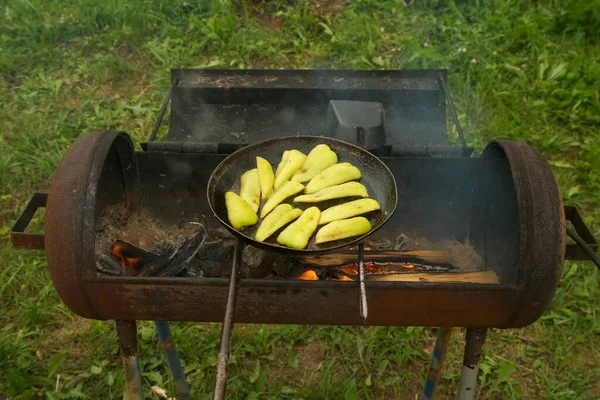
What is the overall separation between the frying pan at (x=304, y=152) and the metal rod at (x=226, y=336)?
32cm

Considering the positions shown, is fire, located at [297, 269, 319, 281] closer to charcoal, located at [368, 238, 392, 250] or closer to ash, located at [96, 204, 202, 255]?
charcoal, located at [368, 238, 392, 250]

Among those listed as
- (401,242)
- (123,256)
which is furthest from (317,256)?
(123,256)

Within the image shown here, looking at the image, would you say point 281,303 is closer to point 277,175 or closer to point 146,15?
point 277,175

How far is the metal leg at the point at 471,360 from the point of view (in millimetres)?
2678

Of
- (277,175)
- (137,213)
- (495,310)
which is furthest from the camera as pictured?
(137,213)

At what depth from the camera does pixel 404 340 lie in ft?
14.0

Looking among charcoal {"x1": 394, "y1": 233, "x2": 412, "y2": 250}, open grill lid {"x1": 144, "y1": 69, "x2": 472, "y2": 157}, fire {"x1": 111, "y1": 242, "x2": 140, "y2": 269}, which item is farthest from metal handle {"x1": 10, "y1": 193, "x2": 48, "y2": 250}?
charcoal {"x1": 394, "y1": 233, "x2": 412, "y2": 250}

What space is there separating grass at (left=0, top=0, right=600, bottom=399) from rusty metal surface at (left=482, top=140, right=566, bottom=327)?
191cm

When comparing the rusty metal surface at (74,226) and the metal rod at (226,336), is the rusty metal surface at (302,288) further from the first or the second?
the metal rod at (226,336)

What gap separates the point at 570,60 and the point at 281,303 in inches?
228

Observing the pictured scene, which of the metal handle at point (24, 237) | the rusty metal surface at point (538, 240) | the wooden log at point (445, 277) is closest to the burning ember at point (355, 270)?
the wooden log at point (445, 277)

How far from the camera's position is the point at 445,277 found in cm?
277

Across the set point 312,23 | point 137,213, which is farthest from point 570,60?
point 137,213

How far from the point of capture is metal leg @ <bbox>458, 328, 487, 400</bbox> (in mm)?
2678
